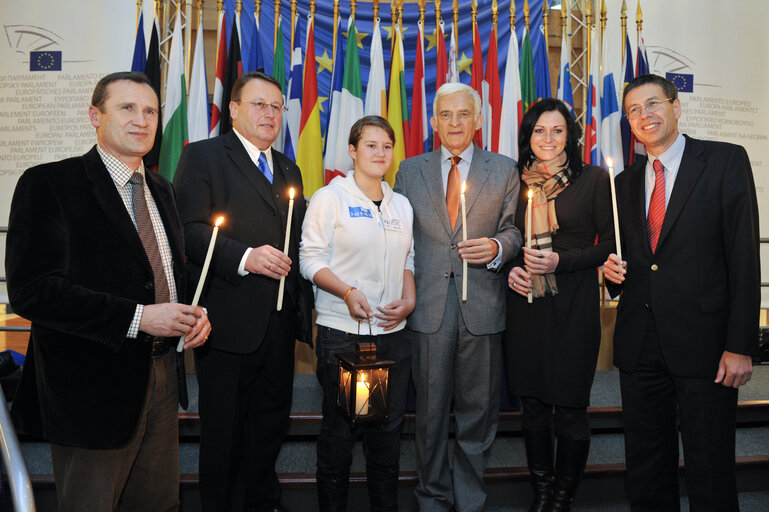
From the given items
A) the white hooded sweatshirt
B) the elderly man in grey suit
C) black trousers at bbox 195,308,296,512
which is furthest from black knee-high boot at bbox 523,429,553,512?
black trousers at bbox 195,308,296,512

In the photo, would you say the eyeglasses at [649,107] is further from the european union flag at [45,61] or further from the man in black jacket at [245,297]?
the european union flag at [45,61]

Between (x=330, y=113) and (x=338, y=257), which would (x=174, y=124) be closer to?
(x=330, y=113)

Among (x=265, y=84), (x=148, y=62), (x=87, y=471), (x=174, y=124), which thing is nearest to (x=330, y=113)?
(x=174, y=124)

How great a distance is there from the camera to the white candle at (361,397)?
1755 millimetres

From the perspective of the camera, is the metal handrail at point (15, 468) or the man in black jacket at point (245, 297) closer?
the metal handrail at point (15, 468)

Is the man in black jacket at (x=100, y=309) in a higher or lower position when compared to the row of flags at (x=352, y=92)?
lower

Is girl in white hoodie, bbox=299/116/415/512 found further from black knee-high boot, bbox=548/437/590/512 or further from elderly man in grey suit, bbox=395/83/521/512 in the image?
black knee-high boot, bbox=548/437/590/512

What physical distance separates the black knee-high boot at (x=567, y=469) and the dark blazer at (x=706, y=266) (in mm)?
487

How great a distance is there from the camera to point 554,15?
5.19 metres

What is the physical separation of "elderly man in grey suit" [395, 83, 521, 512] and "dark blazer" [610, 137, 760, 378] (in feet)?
1.95

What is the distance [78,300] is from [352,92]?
3339 mm

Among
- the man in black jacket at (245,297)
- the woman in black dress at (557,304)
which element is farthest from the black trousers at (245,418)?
the woman in black dress at (557,304)

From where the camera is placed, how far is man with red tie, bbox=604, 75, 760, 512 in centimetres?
186

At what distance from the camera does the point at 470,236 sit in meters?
2.31
